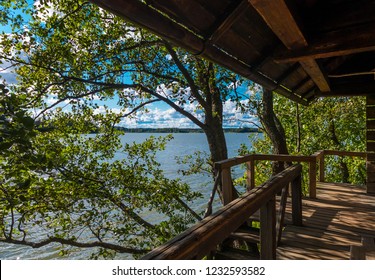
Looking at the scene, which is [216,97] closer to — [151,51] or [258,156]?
[151,51]

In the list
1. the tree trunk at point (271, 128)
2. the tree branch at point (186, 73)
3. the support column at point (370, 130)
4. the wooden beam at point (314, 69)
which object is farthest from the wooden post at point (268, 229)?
the tree branch at point (186, 73)

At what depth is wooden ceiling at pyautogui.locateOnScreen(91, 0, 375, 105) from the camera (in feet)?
6.05

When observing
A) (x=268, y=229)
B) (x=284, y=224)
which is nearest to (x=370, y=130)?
(x=284, y=224)

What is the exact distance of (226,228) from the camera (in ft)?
5.21

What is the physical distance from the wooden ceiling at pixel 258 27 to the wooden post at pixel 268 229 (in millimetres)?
1433

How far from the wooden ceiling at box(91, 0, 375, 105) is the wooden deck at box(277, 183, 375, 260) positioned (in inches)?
73.0

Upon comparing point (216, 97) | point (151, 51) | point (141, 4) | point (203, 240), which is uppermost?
point (151, 51)

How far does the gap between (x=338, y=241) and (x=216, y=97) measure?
19.8ft

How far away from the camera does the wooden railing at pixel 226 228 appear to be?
1.21 metres

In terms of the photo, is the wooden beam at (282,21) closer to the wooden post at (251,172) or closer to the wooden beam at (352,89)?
the wooden post at (251,172)

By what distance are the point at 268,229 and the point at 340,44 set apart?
183cm

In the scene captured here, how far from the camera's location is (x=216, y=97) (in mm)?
8898

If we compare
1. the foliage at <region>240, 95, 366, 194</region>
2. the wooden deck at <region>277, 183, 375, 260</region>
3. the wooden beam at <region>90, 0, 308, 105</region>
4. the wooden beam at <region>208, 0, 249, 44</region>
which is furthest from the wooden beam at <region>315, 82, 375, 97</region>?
the foliage at <region>240, 95, 366, 194</region>
